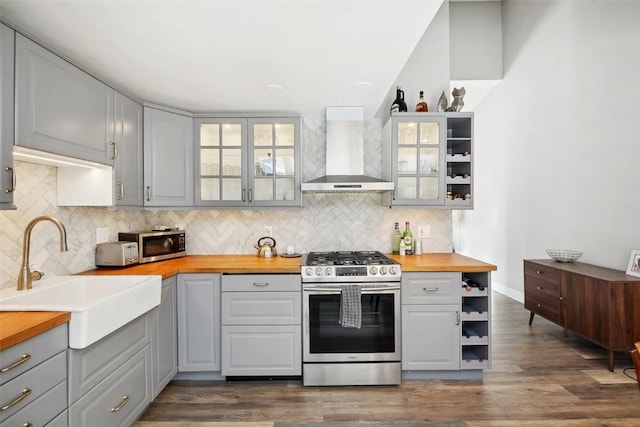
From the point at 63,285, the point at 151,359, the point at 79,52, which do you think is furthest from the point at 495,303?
the point at 79,52

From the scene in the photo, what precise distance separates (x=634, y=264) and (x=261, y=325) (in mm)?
3358

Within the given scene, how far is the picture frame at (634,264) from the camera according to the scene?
2.69 meters

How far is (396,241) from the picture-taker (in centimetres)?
308

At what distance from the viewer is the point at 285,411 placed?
210cm

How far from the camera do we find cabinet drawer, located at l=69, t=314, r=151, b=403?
1.39m

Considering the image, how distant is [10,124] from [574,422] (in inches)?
143

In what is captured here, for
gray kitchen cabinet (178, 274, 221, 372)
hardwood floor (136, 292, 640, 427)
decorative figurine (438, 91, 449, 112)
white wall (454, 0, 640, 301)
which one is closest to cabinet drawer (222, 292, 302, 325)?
gray kitchen cabinet (178, 274, 221, 372)

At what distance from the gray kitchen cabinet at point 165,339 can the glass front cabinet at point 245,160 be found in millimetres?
899

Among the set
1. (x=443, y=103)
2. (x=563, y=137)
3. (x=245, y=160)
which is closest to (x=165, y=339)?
(x=245, y=160)

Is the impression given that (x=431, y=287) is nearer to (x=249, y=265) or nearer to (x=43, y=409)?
(x=249, y=265)

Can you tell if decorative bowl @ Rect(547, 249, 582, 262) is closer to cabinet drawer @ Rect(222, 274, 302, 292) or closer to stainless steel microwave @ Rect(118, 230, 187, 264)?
cabinet drawer @ Rect(222, 274, 302, 292)

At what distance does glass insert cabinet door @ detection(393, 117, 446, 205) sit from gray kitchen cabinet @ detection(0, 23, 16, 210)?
2.56 m

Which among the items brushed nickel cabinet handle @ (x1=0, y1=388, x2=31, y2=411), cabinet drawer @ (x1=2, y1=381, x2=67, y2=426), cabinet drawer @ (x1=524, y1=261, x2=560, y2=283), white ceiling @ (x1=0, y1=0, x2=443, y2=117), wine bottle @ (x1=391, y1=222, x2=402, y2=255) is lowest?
cabinet drawer @ (x1=2, y1=381, x2=67, y2=426)

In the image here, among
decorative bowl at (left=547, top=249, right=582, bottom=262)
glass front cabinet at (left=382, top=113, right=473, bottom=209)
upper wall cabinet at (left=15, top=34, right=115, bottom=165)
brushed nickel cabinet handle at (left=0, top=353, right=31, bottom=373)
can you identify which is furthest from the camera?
decorative bowl at (left=547, top=249, right=582, bottom=262)
